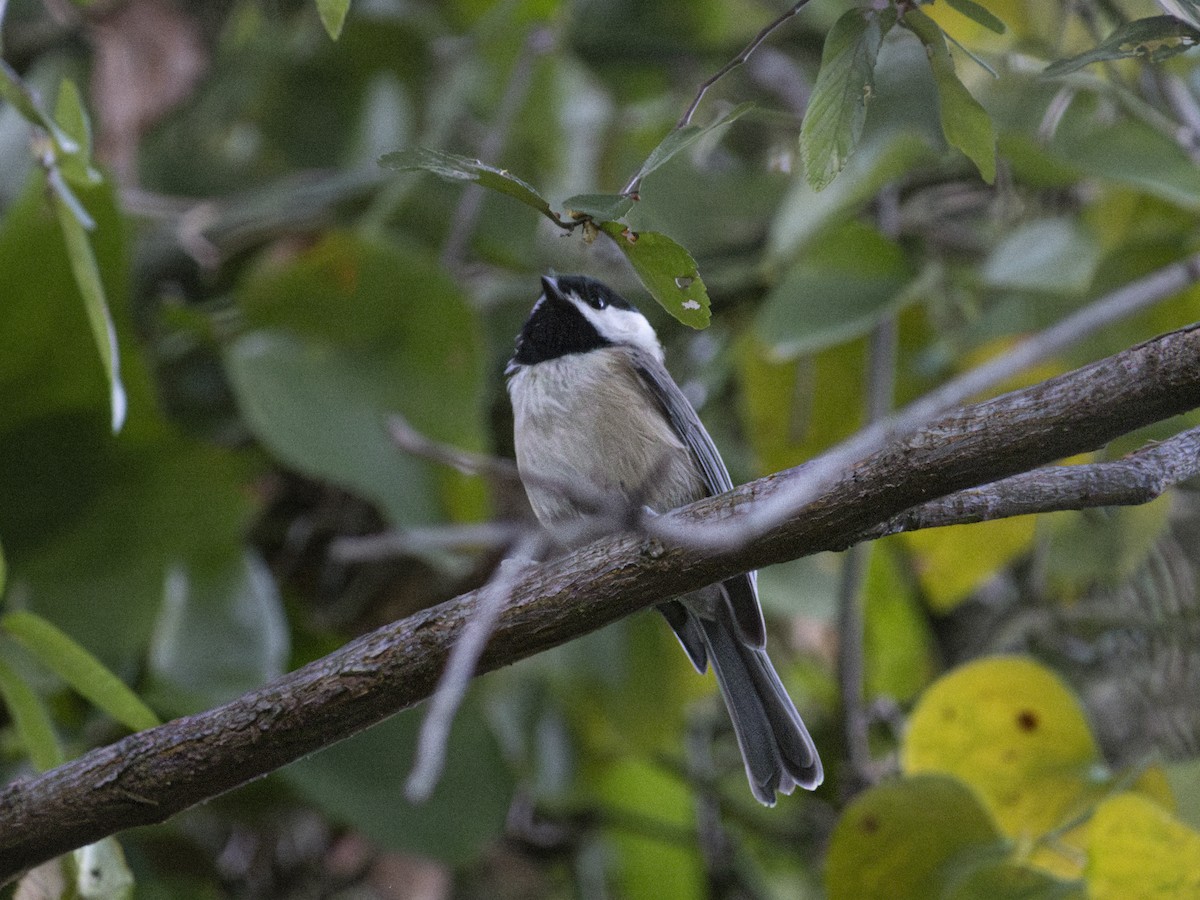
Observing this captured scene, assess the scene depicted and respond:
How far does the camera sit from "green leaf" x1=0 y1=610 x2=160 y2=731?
1.53 metres

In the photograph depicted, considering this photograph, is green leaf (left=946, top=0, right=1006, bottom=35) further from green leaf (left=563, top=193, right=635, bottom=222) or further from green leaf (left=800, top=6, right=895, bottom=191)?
green leaf (left=563, top=193, right=635, bottom=222)

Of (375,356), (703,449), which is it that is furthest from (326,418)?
(703,449)

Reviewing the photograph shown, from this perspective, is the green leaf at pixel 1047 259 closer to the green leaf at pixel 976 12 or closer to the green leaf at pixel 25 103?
the green leaf at pixel 976 12

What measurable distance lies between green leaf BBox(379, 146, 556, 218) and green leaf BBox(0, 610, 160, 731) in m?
0.81

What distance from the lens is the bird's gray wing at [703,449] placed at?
207 cm

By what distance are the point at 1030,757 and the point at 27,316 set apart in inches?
73.6

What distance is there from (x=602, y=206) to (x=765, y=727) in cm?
117

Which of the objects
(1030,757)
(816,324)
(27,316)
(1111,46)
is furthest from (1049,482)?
(27,316)

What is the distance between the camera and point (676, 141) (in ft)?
3.72

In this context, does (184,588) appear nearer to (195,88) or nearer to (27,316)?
(27,316)

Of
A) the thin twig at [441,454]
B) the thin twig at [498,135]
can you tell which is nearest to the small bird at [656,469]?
the thin twig at [441,454]

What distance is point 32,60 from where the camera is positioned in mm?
3564

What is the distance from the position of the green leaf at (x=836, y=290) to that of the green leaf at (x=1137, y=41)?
1115 mm

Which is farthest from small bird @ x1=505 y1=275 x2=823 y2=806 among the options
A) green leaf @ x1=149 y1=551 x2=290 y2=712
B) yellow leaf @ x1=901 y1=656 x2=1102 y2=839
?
green leaf @ x1=149 y1=551 x2=290 y2=712
